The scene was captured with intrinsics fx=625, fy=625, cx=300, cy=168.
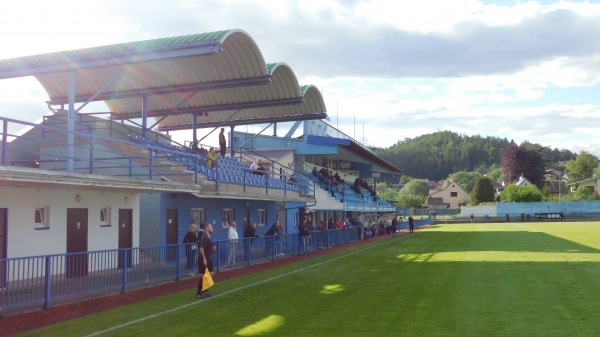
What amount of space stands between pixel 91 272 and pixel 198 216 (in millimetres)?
10966

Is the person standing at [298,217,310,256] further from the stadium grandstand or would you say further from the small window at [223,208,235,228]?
the small window at [223,208,235,228]

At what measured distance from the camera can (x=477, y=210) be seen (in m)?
90.5

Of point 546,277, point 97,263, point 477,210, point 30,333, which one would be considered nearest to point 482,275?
point 546,277

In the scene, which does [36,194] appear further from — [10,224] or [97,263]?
[97,263]

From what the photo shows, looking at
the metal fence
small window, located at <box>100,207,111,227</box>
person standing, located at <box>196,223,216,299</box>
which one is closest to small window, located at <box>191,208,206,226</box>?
the metal fence

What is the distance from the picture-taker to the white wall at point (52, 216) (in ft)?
51.3

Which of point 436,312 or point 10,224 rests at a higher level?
point 10,224

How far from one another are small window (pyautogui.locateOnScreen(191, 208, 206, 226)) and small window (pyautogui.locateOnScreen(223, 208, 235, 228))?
2205 mm

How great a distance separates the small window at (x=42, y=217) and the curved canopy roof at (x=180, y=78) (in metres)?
4.38

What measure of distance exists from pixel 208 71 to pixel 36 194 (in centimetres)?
953

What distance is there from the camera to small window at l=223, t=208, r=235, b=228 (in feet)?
90.5

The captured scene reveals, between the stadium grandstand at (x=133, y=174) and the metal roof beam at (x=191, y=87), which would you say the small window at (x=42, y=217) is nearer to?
the stadium grandstand at (x=133, y=174)

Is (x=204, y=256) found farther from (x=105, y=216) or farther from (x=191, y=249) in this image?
(x=105, y=216)

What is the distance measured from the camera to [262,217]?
32.5m
